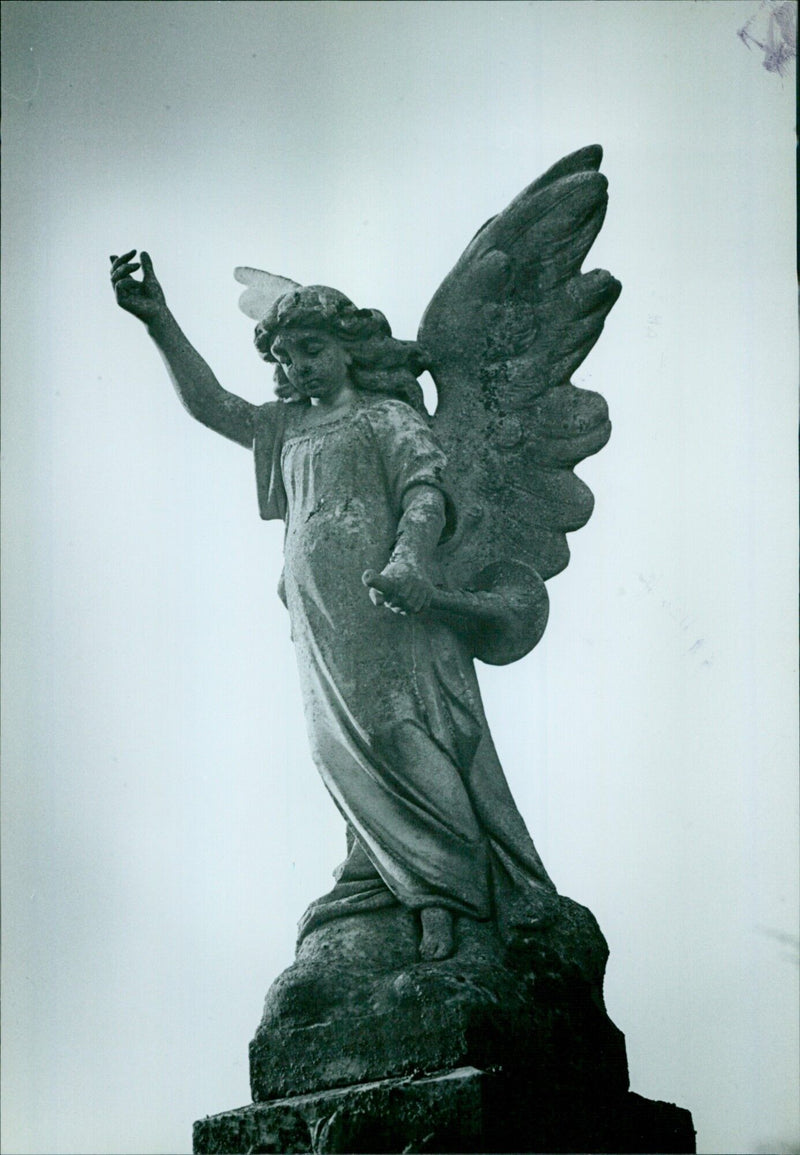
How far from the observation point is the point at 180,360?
29.6 feet

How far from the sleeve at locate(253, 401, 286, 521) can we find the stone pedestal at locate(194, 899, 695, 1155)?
67.7 inches

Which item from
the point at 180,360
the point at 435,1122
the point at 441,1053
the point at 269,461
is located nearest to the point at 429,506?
the point at 269,461

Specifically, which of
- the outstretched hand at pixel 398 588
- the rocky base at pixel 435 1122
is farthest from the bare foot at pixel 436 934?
the outstretched hand at pixel 398 588

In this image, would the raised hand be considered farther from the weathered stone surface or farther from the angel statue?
the weathered stone surface

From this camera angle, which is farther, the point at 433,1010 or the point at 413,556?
the point at 413,556

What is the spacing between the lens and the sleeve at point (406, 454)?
8.62 metres

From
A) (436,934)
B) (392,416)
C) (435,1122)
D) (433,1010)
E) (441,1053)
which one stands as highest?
(392,416)

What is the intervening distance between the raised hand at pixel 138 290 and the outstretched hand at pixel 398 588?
5.24ft

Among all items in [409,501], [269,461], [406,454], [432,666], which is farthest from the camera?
[269,461]

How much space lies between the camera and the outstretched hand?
802 centimetres

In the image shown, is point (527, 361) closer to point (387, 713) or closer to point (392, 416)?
point (392, 416)

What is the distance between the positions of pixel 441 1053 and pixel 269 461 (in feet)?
8.45

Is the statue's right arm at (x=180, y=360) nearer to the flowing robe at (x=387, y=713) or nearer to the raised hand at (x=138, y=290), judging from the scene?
the raised hand at (x=138, y=290)

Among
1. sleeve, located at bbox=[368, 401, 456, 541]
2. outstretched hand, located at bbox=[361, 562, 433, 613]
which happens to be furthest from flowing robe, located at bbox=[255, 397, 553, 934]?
outstretched hand, located at bbox=[361, 562, 433, 613]
